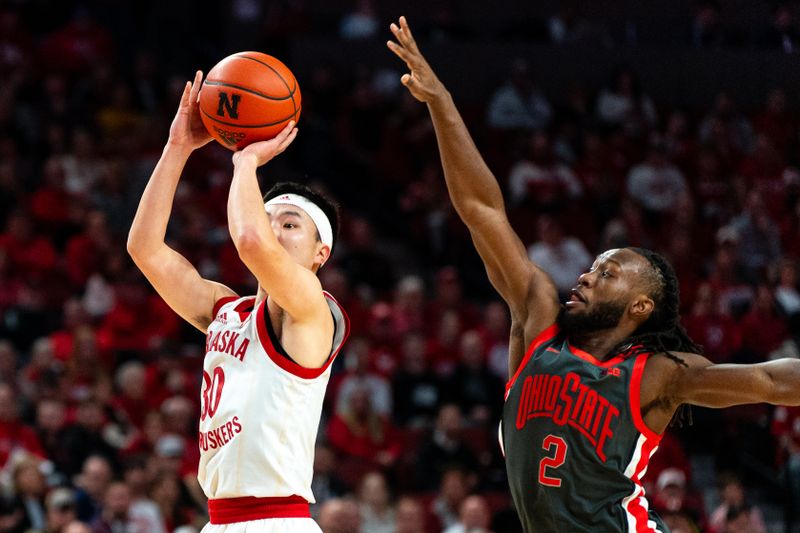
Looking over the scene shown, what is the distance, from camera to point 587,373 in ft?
14.9

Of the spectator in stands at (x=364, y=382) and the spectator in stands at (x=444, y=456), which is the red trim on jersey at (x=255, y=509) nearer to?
the spectator in stands at (x=444, y=456)

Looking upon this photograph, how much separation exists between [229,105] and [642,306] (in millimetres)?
1749

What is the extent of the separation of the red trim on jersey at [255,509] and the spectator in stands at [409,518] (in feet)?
14.7

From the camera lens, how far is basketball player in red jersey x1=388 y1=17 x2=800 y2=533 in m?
4.43

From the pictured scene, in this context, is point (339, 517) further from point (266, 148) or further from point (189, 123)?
point (266, 148)

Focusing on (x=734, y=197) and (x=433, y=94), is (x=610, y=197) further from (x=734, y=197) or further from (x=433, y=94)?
(x=433, y=94)

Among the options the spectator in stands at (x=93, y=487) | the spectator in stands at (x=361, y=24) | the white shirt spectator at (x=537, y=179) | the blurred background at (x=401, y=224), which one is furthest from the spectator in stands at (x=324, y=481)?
the spectator in stands at (x=361, y=24)

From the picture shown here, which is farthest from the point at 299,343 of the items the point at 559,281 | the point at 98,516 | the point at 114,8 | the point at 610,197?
the point at 114,8

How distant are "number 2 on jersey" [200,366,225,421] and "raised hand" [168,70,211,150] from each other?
987 mm

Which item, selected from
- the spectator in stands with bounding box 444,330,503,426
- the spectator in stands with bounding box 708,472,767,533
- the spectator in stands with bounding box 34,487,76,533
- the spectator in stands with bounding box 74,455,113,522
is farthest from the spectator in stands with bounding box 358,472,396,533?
the spectator in stands with bounding box 708,472,767,533

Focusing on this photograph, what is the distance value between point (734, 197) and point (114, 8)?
8.80 m

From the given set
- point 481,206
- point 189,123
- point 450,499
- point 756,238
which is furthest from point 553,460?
point 756,238

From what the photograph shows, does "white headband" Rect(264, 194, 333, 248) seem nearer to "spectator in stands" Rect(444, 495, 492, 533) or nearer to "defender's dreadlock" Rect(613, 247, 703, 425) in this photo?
"defender's dreadlock" Rect(613, 247, 703, 425)

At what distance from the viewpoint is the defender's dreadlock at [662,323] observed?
15.3 ft
